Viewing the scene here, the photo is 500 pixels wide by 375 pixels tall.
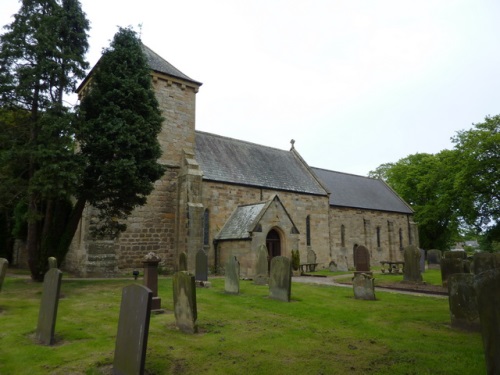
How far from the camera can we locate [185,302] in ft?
25.0

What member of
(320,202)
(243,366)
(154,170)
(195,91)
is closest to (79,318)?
(243,366)

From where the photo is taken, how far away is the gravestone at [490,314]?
15.0 feet

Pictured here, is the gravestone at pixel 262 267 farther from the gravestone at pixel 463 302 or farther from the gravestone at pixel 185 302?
the gravestone at pixel 463 302

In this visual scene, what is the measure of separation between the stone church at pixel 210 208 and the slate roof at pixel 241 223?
83 millimetres

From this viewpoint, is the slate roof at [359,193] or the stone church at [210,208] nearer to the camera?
the stone church at [210,208]

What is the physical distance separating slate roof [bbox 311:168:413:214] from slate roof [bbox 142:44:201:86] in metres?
16.2

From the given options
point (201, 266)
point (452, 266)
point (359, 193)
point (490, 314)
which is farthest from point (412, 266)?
point (359, 193)

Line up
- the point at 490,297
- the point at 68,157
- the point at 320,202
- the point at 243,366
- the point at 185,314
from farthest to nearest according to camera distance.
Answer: the point at 320,202, the point at 68,157, the point at 185,314, the point at 243,366, the point at 490,297

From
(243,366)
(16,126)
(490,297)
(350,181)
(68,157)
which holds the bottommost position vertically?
(243,366)

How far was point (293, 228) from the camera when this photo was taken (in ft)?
69.5

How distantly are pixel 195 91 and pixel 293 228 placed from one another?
10.5 m

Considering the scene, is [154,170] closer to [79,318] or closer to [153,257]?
[153,257]

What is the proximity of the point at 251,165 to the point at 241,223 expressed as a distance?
6820 millimetres

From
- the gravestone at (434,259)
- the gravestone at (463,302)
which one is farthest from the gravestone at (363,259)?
the gravestone at (434,259)
